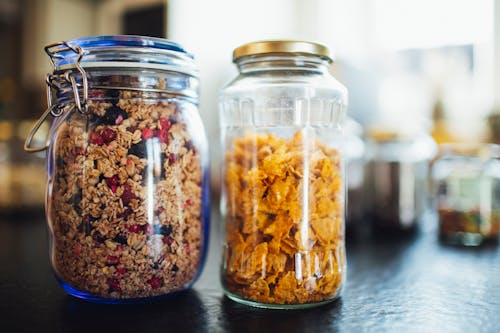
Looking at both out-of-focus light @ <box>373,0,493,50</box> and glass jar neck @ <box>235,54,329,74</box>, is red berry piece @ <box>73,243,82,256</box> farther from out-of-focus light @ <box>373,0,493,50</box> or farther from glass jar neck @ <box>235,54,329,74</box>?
out-of-focus light @ <box>373,0,493,50</box>

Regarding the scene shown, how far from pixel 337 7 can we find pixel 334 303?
2624 mm

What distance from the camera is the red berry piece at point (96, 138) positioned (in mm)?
506

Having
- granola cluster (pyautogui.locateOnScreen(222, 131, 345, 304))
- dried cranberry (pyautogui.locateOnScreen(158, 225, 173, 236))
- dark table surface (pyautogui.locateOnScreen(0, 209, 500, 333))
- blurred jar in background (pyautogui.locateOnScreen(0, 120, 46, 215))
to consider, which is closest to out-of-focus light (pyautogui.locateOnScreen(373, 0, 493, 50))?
dark table surface (pyautogui.locateOnScreen(0, 209, 500, 333))

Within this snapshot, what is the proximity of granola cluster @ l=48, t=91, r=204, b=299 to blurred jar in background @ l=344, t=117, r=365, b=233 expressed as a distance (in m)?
0.64

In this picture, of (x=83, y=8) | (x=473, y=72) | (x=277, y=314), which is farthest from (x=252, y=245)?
(x=83, y=8)

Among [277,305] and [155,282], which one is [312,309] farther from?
[155,282]

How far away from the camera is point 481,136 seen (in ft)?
6.29

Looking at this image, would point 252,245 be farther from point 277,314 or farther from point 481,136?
point 481,136

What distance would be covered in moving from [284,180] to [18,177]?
94 cm

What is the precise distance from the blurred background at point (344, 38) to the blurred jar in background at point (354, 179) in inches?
35.9

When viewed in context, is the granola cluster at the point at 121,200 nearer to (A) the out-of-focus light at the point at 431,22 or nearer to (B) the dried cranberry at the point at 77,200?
(B) the dried cranberry at the point at 77,200

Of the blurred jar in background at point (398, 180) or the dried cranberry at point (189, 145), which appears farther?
the blurred jar in background at point (398, 180)

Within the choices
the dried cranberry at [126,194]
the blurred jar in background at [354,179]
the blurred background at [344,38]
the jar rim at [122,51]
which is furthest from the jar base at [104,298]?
the blurred background at [344,38]

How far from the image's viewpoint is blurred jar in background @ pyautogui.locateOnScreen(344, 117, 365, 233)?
3.67 ft
